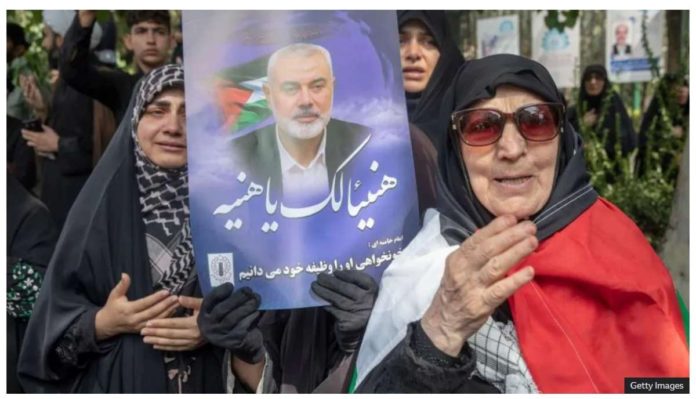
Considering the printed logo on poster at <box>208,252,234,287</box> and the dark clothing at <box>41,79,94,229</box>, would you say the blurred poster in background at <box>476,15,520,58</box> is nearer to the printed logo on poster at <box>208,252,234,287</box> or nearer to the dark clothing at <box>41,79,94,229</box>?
the dark clothing at <box>41,79,94,229</box>

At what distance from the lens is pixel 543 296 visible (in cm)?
292

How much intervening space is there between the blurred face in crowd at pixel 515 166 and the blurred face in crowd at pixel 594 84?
3702 mm

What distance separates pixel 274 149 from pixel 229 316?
1.72 feet

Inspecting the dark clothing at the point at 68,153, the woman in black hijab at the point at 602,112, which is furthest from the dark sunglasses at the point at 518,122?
the woman in black hijab at the point at 602,112

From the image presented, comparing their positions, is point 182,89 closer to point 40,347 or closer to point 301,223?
point 301,223

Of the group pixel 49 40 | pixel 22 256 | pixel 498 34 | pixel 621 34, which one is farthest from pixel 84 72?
pixel 621 34

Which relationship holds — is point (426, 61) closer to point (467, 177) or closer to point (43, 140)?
point (467, 177)

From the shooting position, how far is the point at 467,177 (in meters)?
3.03

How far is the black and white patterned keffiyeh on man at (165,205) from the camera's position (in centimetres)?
337

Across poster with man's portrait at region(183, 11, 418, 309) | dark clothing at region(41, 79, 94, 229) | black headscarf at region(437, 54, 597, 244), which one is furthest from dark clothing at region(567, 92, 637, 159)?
black headscarf at region(437, 54, 597, 244)

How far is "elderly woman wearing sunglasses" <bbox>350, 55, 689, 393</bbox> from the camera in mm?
2904

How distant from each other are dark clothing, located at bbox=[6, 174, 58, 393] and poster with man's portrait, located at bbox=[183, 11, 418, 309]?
2.54ft

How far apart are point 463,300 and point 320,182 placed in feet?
2.40

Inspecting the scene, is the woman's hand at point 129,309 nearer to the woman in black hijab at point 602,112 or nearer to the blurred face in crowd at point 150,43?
the blurred face in crowd at point 150,43
